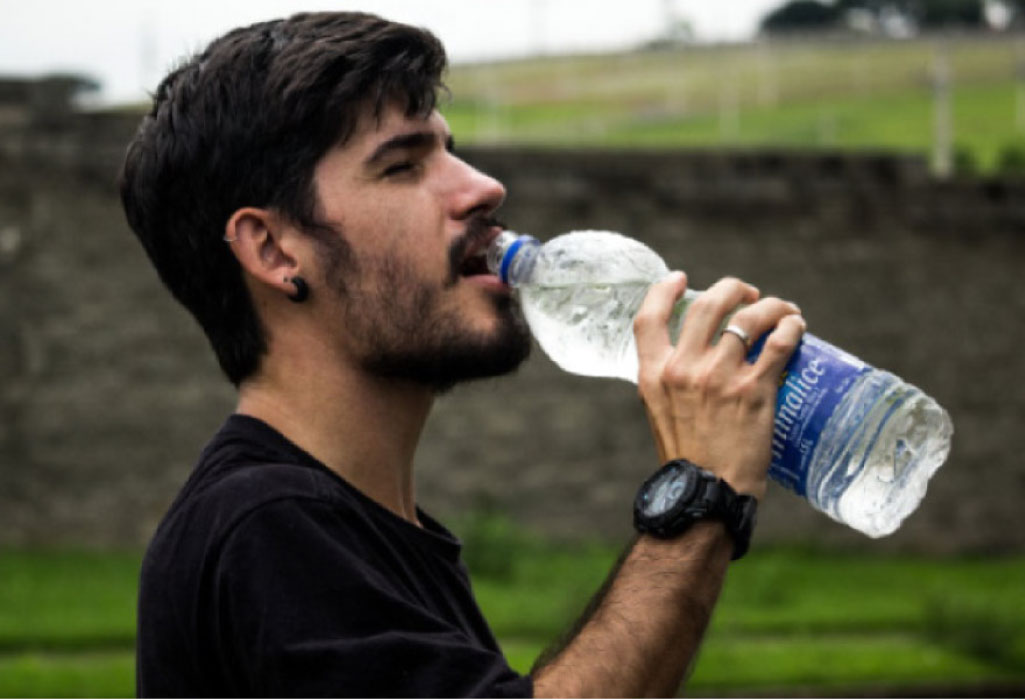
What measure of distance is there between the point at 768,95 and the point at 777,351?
36722mm

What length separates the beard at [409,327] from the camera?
231 cm

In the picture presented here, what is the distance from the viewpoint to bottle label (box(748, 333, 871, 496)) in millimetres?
2229

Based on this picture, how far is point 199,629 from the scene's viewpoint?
1966mm

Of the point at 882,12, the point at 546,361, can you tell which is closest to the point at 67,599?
the point at 546,361

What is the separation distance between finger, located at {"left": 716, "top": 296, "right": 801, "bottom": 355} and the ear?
658 mm

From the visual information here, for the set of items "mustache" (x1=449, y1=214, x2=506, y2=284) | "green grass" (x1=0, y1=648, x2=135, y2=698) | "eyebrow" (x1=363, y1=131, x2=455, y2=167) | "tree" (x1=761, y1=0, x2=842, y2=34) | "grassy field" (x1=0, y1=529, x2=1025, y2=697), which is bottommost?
"tree" (x1=761, y1=0, x2=842, y2=34)

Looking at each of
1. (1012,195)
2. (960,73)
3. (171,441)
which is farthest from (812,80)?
(171,441)

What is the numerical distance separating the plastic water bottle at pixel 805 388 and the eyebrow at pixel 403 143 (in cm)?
19

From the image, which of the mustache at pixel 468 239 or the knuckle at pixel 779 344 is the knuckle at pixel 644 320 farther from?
the mustache at pixel 468 239

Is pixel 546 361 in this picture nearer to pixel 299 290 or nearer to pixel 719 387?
pixel 299 290

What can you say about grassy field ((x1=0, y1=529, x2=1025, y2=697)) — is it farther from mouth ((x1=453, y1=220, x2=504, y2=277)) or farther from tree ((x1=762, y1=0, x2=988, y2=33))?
tree ((x1=762, y1=0, x2=988, y2=33))

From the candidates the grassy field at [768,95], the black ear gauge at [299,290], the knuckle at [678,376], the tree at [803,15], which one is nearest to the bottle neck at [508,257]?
the black ear gauge at [299,290]

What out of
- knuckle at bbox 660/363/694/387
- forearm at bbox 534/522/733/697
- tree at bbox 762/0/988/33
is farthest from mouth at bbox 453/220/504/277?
tree at bbox 762/0/988/33

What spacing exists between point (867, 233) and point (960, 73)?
1149 inches
